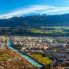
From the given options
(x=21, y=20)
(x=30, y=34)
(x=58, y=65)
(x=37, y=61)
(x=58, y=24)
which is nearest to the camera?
(x=58, y=65)

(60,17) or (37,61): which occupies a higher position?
(60,17)

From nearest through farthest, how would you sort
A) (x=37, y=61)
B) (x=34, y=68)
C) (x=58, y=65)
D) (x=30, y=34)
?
(x=34, y=68) < (x=58, y=65) < (x=37, y=61) < (x=30, y=34)

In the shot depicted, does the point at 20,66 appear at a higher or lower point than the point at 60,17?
lower

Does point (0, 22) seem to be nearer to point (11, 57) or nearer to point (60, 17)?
point (60, 17)

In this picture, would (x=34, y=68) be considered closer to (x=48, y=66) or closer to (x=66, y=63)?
(x=48, y=66)

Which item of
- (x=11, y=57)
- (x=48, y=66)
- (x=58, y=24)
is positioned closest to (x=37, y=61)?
(x=11, y=57)

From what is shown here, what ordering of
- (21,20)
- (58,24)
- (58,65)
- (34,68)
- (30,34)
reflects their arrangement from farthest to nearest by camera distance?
(21,20) → (58,24) → (30,34) → (58,65) → (34,68)

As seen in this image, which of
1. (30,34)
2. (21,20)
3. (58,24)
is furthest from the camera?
(21,20)

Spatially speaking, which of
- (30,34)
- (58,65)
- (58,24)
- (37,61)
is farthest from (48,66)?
(58,24)

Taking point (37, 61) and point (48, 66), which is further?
point (37, 61)
